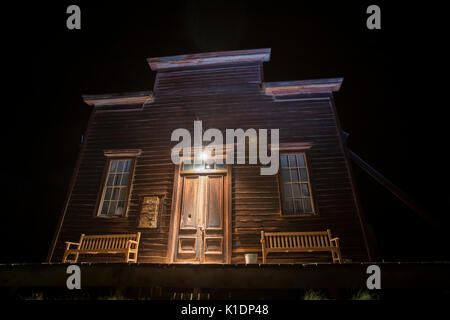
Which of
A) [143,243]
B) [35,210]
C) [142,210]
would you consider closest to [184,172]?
[142,210]

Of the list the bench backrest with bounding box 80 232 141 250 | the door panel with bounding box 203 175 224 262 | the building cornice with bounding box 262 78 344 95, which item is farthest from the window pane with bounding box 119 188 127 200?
the building cornice with bounding box 262 78 344 95

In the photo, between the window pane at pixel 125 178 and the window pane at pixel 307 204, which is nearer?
the window pane at pixel 307 204

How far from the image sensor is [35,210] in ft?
35.2

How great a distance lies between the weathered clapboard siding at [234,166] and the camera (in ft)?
19.5

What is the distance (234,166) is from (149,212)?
286 centimetres

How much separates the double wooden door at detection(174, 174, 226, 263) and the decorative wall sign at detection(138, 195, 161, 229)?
27.3 inches

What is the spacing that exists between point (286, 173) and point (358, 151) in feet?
23.8

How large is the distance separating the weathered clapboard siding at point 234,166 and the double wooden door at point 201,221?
1.21ft

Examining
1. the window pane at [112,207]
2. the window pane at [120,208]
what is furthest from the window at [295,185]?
the window pane at [112,207]

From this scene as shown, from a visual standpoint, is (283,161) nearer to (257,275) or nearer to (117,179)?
(257,275)

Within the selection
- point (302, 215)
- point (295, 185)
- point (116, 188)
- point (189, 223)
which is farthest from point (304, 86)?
point (116, 188)

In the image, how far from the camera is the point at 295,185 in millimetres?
6461

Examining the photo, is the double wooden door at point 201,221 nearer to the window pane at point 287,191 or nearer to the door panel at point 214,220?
the door panel at point 214,220

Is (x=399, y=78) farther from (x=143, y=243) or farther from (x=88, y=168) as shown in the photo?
(x=88, y=168)
